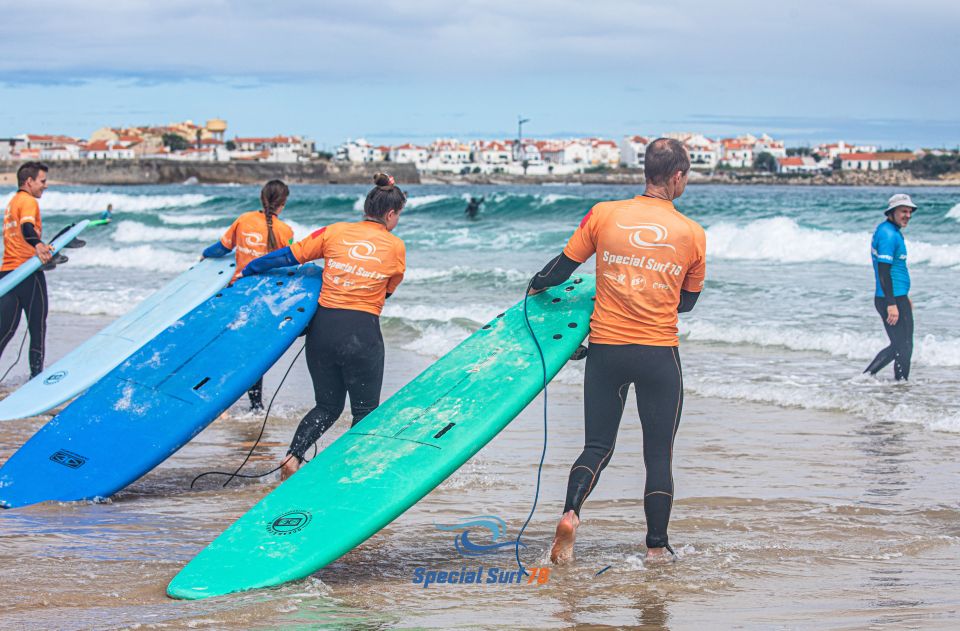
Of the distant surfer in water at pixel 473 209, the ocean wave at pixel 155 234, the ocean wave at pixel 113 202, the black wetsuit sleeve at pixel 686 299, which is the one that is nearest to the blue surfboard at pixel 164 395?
the black wetsuit sleeve at pixel 686 299

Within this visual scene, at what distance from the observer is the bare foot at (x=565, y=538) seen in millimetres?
3828

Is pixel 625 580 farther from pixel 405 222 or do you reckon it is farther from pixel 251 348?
pixel 405 222

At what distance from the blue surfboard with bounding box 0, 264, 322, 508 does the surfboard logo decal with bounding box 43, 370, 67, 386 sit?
3.93 feet

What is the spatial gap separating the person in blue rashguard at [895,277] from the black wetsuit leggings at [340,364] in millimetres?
4022

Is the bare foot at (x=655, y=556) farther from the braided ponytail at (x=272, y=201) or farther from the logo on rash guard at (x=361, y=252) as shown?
the braided ponytail at (x=272, y=201)

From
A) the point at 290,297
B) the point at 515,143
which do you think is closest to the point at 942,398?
the point at 290,297

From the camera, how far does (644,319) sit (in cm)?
376

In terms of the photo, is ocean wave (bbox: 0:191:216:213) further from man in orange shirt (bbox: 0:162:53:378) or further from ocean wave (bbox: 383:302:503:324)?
man in orange shirt (bbox: 0:162:53:378)

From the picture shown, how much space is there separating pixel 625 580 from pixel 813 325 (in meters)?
7.29

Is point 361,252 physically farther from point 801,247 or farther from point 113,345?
point 801,247

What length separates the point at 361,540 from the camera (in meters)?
3.64

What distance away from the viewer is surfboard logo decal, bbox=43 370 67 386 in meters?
6.20

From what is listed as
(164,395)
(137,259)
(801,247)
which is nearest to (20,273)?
(164,395)

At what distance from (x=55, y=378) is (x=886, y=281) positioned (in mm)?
5428
